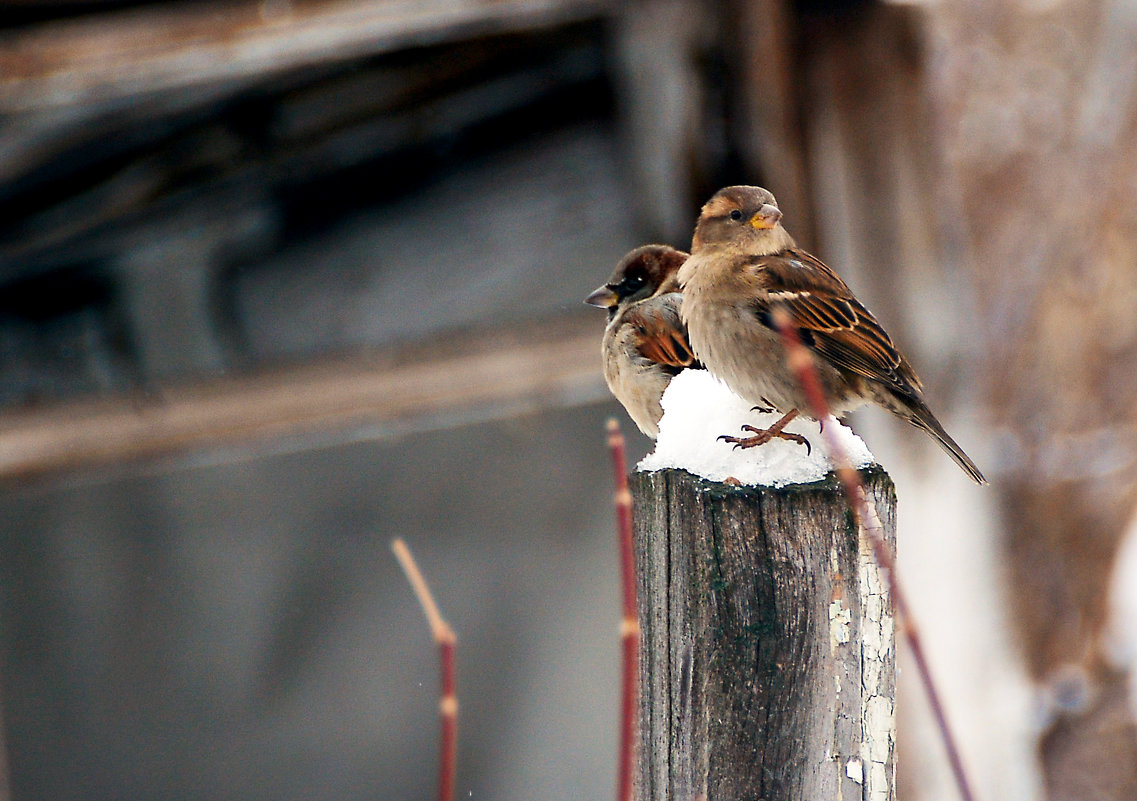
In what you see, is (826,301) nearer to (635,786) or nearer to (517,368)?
(635,786)

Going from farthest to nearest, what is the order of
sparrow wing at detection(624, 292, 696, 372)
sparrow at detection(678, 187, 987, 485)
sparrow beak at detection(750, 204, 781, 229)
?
sparrow wing at detection(624, 292, 696, 372) → sparrow beak at detection(750, 204, 781, 229) → sparrow at detection(678, 187, 987, 485)

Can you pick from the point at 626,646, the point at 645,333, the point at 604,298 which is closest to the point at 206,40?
the point at 604,298

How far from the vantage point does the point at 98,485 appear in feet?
14.8

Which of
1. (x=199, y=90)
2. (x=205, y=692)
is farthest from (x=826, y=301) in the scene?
(x=205, y=692)

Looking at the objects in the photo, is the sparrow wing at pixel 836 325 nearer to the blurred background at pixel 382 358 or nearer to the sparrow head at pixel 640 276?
the sparrow head at pixel 640 276

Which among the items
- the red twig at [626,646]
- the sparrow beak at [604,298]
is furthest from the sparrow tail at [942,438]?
the red twig at [626,646]

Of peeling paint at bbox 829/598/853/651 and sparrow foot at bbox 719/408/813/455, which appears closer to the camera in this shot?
peeling paint at bbox 829/598/853/651

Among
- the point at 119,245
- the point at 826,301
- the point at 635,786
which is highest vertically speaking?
the point at 119,245

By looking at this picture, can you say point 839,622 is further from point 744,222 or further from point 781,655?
point 744,222

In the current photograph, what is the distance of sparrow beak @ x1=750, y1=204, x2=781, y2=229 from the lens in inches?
101

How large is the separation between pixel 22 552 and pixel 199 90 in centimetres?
189

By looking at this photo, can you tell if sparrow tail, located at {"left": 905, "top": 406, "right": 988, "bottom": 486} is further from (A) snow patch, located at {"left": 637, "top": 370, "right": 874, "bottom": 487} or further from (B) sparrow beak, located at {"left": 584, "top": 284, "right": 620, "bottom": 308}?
(B) sparrow beak, located at {"left": 584, "top": 284, "right": 620, "bottom": 308}

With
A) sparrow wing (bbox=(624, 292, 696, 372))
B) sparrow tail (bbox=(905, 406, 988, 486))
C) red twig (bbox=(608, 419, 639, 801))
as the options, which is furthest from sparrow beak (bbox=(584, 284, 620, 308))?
red twig (bbox=(608, 419, 639, 801))

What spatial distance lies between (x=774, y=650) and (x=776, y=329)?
39.1 inches
